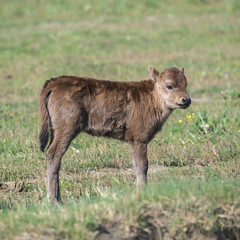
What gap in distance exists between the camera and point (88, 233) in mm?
5168

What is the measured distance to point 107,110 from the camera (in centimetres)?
716

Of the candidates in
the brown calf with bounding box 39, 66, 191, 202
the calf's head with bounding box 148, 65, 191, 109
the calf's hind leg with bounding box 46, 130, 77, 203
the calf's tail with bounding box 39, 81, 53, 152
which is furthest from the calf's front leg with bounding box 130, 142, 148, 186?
the calf's tail with bounding box 39, 81, 53, 152

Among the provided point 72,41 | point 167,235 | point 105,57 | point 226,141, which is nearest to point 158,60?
point 105,57

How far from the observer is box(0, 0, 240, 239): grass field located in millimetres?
5488

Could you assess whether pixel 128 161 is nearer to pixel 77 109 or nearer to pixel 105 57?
Answer: pixel 77 109

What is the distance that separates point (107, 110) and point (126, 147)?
2069 mm

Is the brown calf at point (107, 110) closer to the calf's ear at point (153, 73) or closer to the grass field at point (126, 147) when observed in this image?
the calf's ear at point (153, 73)

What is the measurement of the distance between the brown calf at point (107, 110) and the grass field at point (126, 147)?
56 centimetres

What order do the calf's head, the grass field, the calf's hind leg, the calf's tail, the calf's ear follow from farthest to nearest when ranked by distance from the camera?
the calf's ear → the calf's head → the calf's tail → the calf's hind leg → the grass field

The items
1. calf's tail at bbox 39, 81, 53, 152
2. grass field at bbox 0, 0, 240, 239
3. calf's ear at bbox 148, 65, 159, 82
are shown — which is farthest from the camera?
calf's ear at bbox 148, 65, 159, 82

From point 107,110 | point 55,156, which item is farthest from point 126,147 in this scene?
point 55,156

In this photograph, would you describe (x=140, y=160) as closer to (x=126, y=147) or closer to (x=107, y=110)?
(x=107, y=110)

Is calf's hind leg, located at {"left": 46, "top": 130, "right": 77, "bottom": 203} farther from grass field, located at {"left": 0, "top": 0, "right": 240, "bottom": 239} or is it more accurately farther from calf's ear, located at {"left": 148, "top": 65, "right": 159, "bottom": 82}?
calf's ear, located at {"left": 148, "top": 65, "right": 159, "bottom": 82}

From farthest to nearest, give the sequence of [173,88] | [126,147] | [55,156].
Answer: [126,147], [173,88], [55,156]
